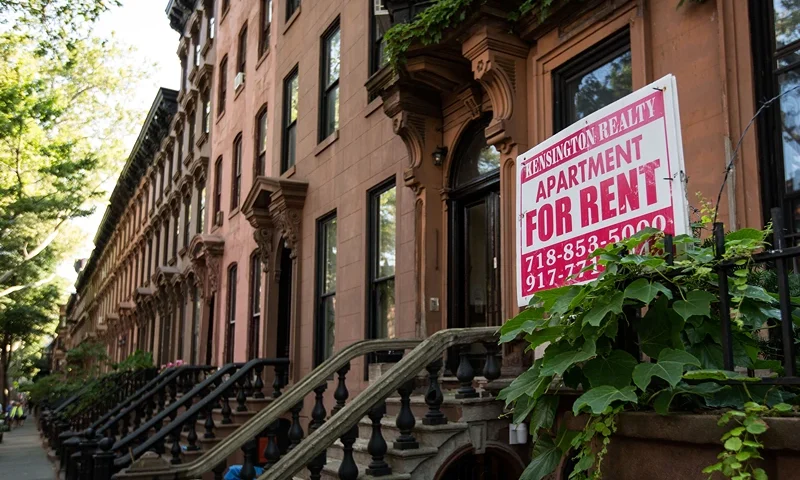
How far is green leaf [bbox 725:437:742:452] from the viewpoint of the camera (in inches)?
Result: 99.6

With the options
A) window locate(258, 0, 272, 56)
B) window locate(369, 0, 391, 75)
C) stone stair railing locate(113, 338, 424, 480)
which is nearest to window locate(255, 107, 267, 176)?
window locate(258, 0, 272, 56)

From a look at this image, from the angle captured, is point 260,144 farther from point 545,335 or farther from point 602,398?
point 602,398

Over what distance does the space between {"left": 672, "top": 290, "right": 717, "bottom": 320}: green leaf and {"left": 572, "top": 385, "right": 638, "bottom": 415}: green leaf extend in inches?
14.9

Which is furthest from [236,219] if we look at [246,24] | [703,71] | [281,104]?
[703,71]

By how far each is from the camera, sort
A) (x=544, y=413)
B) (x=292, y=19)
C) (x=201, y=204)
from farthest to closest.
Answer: (x=201, y=204) → (x=292, y=19) → (x=544, y=413)

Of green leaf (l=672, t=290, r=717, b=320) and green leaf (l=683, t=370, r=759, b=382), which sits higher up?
green leaf (l=672, t=290, r=717, b=320)

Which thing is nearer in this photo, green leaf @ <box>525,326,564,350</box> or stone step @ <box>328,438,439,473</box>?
green leaf @ <box>525,326,564,350</box>

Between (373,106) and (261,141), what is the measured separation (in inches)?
269

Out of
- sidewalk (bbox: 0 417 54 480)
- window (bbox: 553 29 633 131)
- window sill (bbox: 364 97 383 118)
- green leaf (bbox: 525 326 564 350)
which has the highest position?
window sill (bbox: 364 97 383 118)

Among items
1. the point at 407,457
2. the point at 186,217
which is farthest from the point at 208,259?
the point at 407,457

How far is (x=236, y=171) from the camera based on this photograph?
60.5 feet

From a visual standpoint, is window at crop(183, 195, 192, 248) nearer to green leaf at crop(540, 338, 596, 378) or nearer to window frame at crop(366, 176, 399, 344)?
window frame at crop(366, 176, 399, 344)

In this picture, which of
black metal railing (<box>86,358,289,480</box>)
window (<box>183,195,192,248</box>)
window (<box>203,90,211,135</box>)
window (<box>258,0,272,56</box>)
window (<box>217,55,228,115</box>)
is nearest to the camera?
black metal railing (<box>86,358,289,480</box>)

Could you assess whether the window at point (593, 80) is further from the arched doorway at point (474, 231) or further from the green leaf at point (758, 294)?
the green leaf at point (758, 294)
